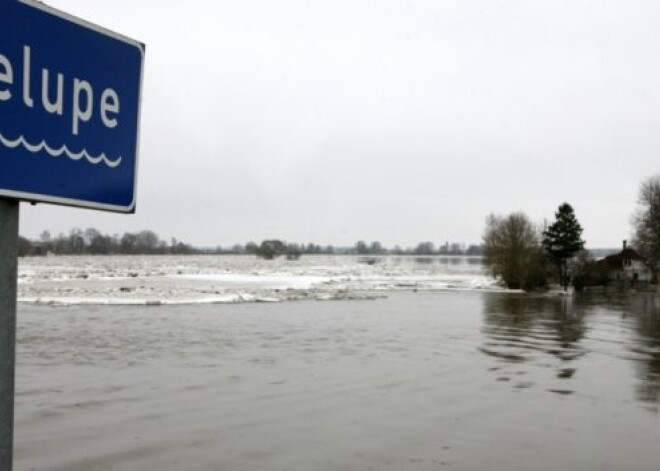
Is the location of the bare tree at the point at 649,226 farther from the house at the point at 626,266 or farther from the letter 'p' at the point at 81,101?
the letter 'p' at the point at 81,101

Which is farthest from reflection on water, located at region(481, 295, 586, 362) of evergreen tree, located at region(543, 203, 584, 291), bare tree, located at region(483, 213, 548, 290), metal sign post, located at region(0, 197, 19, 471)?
evergreen tree, located at region(543, 203, 584, 291)

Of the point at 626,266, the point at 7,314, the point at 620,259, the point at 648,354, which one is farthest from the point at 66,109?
the point at 620,259

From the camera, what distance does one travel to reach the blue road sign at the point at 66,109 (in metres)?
1.72

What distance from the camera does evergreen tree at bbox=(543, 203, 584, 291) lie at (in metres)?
75.4

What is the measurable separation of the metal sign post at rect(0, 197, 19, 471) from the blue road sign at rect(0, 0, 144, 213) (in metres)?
0.08

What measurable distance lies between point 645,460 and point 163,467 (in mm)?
6460

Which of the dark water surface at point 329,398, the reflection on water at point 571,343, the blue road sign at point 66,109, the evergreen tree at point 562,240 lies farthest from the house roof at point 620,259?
the blue road sign at point 66,109

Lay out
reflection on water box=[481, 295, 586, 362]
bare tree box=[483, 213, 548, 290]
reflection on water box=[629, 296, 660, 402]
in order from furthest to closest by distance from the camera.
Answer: bare tree box=[483, 213, 548, 290] → reflection on water box=[481, 295, 586, 362] → reflection on water box=[629, 296, 660, 402]

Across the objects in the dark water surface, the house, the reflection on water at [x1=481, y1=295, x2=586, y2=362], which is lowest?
the reflection on water at [x1=481, y1=295, x2=586, y2=362]

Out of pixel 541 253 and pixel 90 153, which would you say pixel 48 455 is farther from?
pixel 541 253

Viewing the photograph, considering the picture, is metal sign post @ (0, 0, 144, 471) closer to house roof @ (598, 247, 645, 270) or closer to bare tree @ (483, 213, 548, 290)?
bare tree @ (483, 213, 548, 290)

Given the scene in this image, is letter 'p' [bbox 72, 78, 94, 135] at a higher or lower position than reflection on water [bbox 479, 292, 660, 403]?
higher

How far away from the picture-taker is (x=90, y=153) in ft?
6.29

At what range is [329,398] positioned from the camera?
12.2 m
